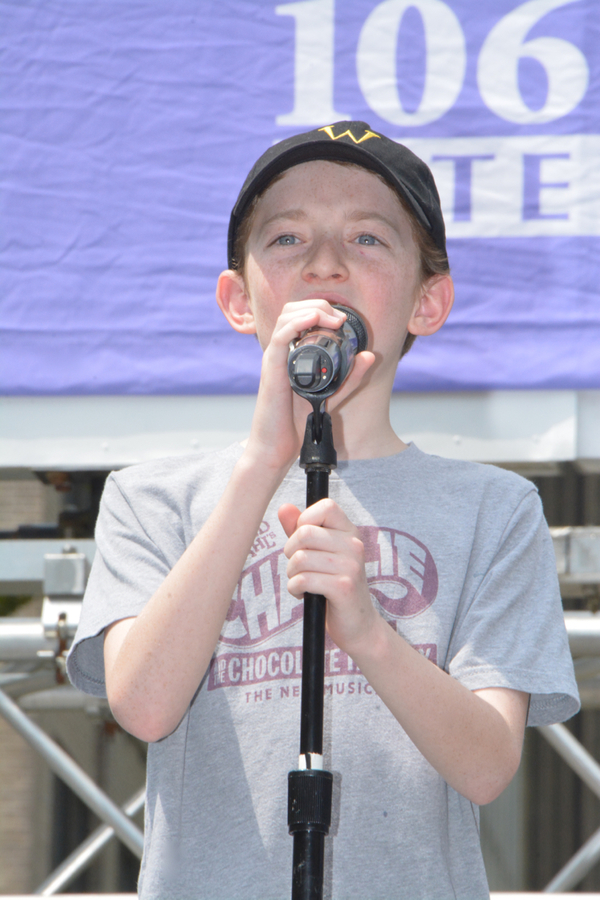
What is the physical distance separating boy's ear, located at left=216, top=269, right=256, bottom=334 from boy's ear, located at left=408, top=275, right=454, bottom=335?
10.1 inches

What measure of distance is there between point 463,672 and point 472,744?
0.34 ft

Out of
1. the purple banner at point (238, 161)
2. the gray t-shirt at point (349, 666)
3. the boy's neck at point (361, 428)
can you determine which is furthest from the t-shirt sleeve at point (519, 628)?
the purple banner at point (238, 161)

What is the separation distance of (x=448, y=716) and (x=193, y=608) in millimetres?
308

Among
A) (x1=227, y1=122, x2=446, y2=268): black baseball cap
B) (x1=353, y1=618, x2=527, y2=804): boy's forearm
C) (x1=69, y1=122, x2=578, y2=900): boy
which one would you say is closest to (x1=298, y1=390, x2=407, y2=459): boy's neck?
(x1=69, y1=122, x2=578, y2=900): boy

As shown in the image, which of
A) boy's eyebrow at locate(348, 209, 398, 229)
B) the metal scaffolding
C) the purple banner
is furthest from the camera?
the purple banner

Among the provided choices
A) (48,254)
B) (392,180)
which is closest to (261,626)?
(392,180)

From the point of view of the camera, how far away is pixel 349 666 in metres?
1.15

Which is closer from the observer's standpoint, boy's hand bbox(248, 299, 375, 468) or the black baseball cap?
boy's hand bbox(248, 299, 375, 468)

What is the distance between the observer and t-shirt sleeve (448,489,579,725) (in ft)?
3.65

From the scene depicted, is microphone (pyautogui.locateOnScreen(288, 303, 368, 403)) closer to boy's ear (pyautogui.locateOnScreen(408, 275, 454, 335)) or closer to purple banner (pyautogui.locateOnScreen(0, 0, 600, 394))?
boy's ear (pyautogui.locateOnScreen(408, 275, 454, 335))

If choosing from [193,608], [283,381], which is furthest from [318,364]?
[193,608]

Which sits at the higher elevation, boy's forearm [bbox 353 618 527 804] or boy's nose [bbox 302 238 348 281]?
boy's nose [bbox 302 238 348 281]

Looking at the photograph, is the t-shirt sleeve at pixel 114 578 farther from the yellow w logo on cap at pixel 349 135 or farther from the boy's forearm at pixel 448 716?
the yellow w logo on cap at pixel 349 135

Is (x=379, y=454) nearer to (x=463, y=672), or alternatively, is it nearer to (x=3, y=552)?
(x=463, y=672)
